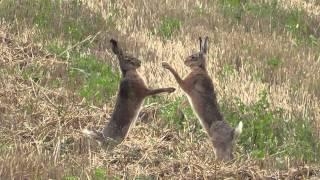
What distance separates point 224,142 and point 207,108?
560 millimetres

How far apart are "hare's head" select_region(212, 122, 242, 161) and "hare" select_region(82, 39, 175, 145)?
1006mm

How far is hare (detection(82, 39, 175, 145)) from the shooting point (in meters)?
7.63

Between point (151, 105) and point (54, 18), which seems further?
point (54, 18)

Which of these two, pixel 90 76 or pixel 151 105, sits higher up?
pixel 90 76

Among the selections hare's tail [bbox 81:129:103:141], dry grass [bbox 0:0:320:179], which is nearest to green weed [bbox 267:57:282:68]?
dry grass [bbox 0:0:320:179]

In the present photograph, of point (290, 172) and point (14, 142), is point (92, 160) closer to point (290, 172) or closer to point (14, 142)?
point (14, 142)

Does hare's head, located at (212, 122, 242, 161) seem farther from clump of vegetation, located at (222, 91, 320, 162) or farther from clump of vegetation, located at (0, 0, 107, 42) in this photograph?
clump of vegetation, located at (0, 0, 107, 42)

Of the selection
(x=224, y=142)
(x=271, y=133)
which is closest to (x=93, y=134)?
(x=224, y=142)

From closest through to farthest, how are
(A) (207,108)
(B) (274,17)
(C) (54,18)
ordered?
(A) (207,108) < (C) (54,18) < (B) (274,17)

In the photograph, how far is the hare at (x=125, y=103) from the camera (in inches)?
301

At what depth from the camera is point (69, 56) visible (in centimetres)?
1133

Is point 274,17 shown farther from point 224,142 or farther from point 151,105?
point 224,142

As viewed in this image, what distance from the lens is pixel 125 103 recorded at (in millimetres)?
7789

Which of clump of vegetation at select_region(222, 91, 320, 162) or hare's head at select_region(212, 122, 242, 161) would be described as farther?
clump of vegetation at select_region(222, 91, 320, 162)
